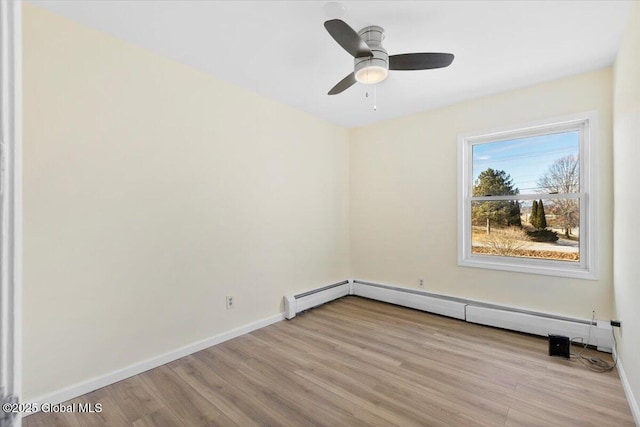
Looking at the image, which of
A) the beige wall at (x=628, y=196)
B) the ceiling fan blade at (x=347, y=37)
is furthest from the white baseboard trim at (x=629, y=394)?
the ceiling fan blade at (x=347, y=37)

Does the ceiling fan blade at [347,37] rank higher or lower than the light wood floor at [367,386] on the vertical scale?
higher

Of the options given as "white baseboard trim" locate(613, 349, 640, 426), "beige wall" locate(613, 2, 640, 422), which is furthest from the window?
"white baseboard trim" locate(613, 349, 640, 426)

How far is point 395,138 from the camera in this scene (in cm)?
418

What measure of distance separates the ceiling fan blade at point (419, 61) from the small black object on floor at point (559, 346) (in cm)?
249

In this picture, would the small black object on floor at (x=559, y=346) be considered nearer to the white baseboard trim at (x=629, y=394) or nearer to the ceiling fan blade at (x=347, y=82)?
the white baseboard trim at (x=629, y=394)

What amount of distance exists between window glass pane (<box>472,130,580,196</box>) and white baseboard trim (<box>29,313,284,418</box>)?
3.16 m

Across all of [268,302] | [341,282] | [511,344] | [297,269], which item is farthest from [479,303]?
[268,302]

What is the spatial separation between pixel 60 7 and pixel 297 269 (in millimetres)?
3118

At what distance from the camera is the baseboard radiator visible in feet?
9.03

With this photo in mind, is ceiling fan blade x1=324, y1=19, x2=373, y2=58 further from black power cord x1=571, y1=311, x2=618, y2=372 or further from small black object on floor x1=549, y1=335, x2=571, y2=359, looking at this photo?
black power cord x1=571, y1=311, x2=618, y2=372

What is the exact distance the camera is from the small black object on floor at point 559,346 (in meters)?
2.59

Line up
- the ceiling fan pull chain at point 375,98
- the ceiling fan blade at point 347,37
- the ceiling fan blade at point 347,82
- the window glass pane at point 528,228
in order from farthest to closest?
the ceiling fan pull chain at point 375,98
the window glass pane at point 528,228
the ceiling fan blade at point 347,82
the ceiling fan blade at point 347,37

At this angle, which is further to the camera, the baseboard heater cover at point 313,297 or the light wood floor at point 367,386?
the baseboard heater cover at point 313,297

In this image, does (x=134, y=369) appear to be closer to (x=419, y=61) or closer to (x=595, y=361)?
(x=419, y=61)
